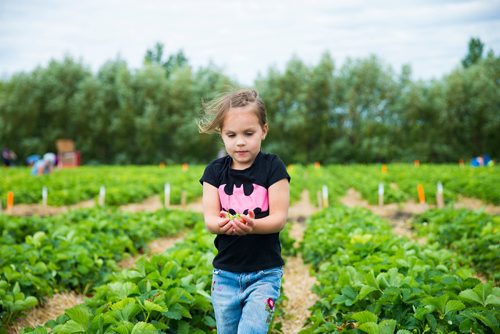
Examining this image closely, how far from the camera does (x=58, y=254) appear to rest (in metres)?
5.04

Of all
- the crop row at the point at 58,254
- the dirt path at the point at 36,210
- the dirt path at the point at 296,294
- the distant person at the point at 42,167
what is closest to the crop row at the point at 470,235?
the dirt path at the point at 296,294

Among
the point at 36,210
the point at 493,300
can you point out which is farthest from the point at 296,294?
the point at 36,210

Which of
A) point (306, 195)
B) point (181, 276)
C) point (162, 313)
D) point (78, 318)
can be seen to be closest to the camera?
point (78, 318)

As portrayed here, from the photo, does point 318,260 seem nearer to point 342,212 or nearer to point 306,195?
point 342,212

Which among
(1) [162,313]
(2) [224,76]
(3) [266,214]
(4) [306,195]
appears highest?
(2) [224,76]

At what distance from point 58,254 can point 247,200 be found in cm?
346

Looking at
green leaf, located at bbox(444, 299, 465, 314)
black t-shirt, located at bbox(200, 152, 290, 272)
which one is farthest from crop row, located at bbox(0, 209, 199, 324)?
green leaf, located at bbox(444, 299, 465, 314)

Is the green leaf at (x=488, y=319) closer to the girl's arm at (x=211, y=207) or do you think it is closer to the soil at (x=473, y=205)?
the girl's arm at (x=211, y=207)

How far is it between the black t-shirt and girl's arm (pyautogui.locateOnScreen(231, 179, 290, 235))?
43mm

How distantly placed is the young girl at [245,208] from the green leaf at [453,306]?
1187mm

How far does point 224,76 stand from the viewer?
123 ft

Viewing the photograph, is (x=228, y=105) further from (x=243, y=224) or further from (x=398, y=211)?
(x=398, y=211)

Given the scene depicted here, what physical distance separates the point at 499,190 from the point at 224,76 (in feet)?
91.8

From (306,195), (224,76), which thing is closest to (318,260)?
(306,195)
